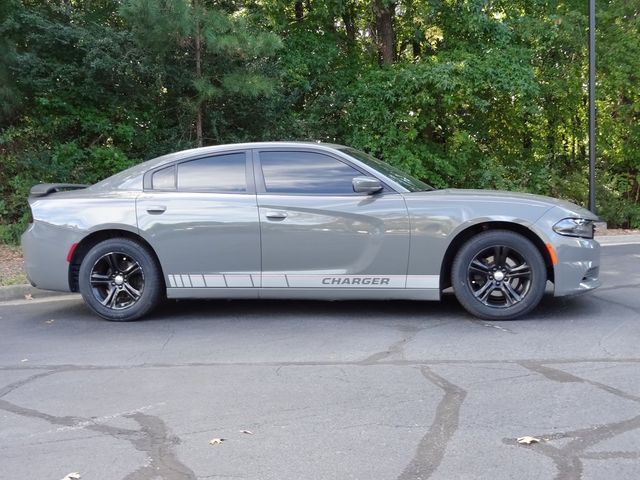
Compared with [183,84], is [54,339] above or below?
below

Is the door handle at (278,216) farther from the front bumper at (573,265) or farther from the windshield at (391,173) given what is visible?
the front bumper at (573,265)

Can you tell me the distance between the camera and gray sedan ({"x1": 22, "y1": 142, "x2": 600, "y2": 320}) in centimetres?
599

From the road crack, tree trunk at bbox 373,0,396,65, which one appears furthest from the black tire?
tree trunk at bbox 373,0,396,65

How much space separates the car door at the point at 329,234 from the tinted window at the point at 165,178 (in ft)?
2.83

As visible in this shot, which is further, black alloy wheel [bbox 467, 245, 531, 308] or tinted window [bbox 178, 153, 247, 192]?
tinted window [bbox 178, 153, 247, 192]

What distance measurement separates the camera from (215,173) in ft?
21.2

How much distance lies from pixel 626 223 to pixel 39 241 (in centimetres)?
1373

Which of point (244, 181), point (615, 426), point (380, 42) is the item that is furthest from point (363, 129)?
point (615, 426)

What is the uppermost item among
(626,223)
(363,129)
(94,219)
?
(363,129)

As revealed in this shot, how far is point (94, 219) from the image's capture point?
20.9ft

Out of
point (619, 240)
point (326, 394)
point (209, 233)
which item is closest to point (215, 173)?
point (209, 233)

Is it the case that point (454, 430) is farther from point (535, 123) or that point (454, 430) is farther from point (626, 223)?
point (535, 123)

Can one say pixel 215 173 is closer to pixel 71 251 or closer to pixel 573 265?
pixel 71 251

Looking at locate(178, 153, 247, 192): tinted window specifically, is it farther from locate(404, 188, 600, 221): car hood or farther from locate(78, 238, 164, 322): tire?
locate(404, 188, 600, 221): car hood
